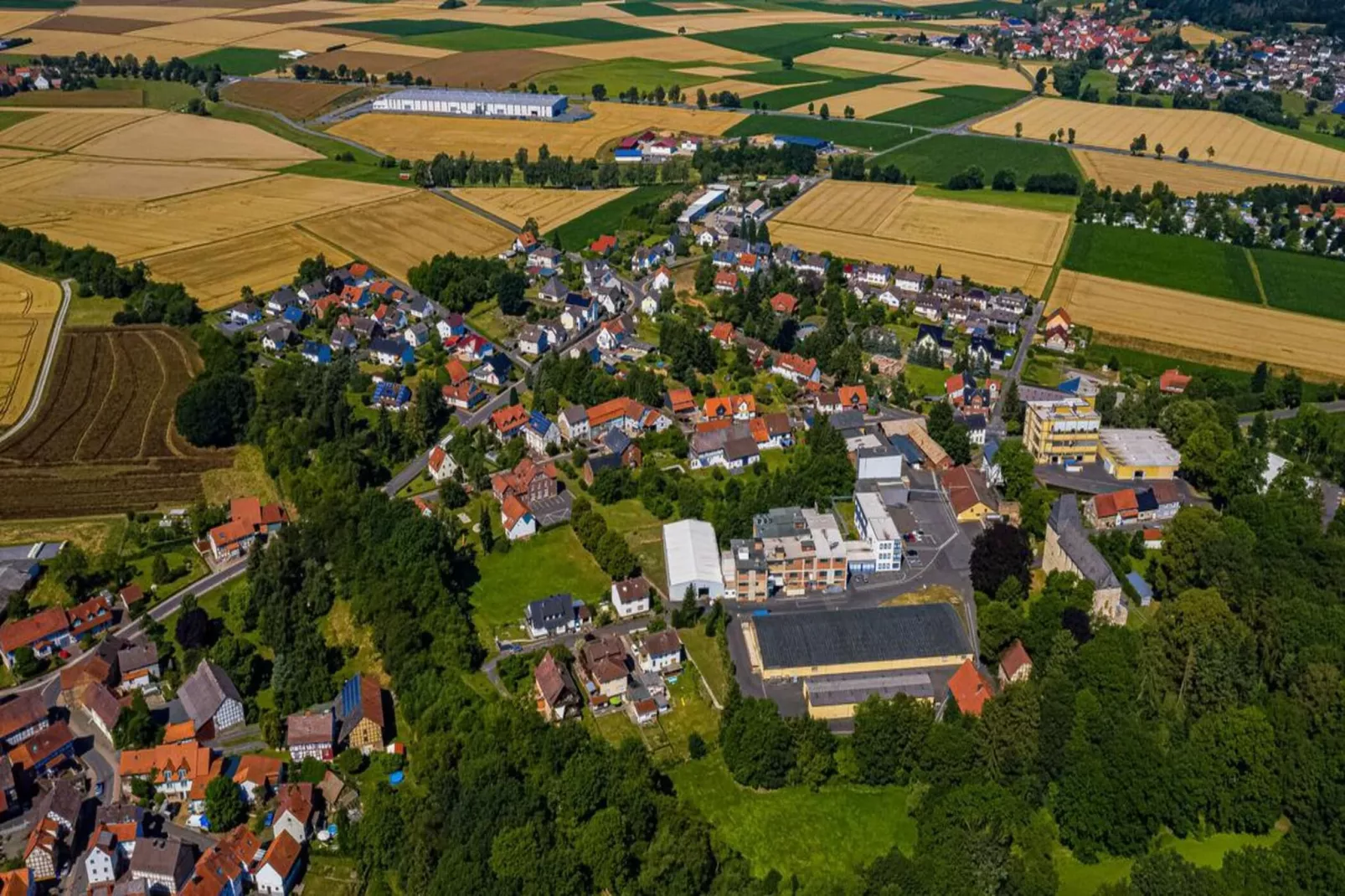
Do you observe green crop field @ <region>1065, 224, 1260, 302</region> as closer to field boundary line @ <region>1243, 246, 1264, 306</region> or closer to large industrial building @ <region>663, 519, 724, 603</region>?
field boundary line @ <region>1243, 246, 1264, 306</region>

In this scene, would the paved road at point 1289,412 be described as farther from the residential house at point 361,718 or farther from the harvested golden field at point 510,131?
the harvested golden field at point 510,131

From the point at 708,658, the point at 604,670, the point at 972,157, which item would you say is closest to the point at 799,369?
the point at 708,658

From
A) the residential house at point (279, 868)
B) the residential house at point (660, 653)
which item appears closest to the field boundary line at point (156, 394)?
the residential house at point (279, 868)

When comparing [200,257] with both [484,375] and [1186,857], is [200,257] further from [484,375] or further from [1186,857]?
[1186,857]

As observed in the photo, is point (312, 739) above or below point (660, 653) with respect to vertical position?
below

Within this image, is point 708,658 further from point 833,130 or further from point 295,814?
point 833,130

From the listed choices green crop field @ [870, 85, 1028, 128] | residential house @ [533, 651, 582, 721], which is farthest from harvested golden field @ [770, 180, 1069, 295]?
residential house @ [533, 651, 582, 721]
